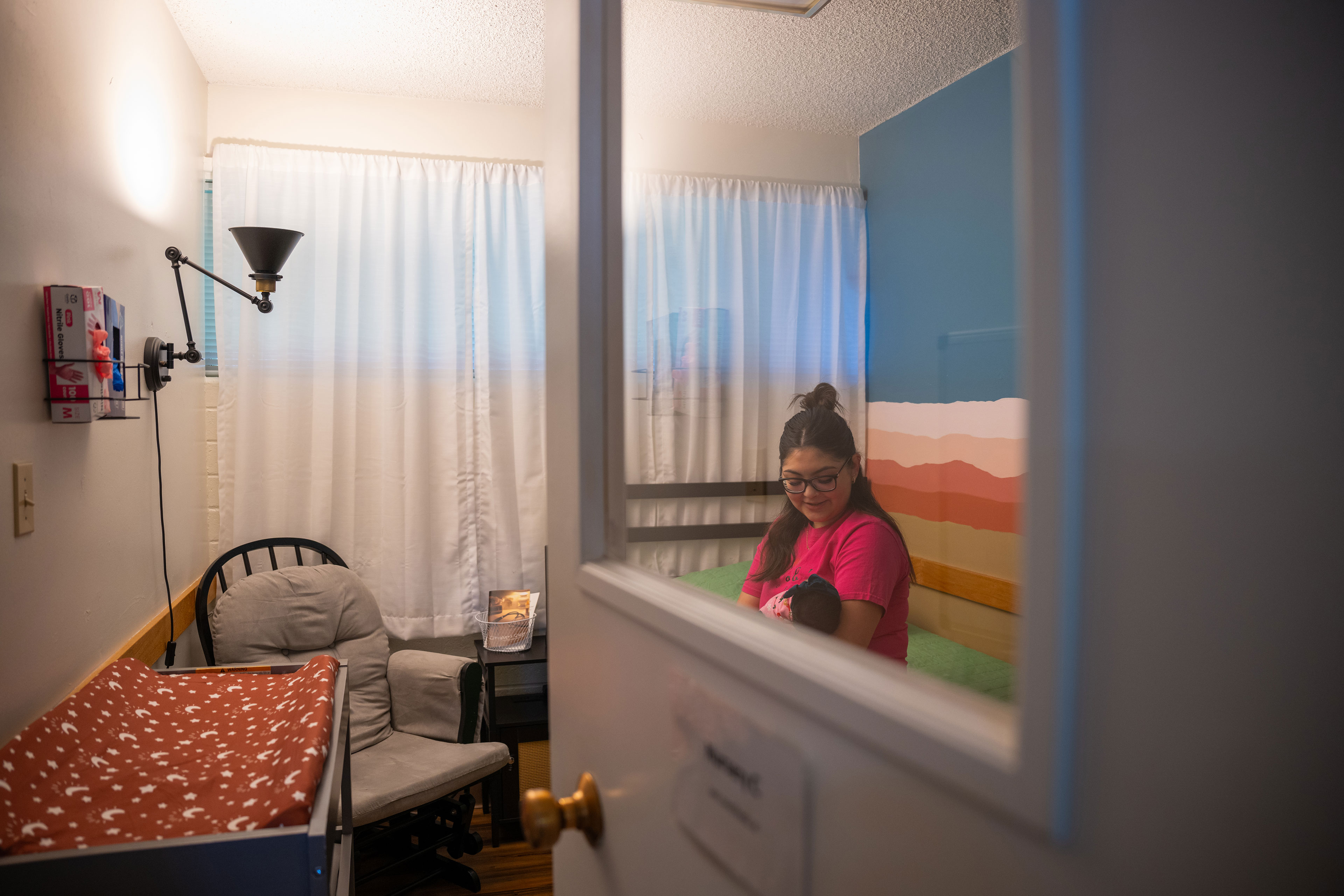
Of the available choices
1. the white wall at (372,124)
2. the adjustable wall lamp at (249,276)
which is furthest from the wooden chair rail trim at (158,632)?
the white wall at (372,124)

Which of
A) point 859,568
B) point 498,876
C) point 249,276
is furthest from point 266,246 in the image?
point 859,568

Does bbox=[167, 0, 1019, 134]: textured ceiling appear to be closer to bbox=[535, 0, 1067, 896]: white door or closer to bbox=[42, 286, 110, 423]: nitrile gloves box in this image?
bbox=[535, 0, 1067, 896]: white door

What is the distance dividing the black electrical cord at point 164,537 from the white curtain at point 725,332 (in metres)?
1.90

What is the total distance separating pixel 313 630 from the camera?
7.72ft

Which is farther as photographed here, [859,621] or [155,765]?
[155,765]

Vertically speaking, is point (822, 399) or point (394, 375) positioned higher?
point (394, 375)

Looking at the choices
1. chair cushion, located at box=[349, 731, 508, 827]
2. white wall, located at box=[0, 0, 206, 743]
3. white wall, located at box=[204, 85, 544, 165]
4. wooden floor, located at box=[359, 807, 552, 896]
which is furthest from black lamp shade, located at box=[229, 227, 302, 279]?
wooden floor, located at box=[359, 807, 552, 896]

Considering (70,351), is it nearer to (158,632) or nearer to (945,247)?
(158,632)

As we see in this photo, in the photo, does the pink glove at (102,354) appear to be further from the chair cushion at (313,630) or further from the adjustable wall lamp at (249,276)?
the chair cushion at (313,630)

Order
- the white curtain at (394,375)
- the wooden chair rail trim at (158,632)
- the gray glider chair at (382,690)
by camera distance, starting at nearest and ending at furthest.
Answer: the wooden chair rail trim at (158,632) → the gray glider chair at (382,690) → the white curtain at (394,375)

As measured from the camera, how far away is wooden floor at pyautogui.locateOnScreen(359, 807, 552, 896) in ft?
6.98

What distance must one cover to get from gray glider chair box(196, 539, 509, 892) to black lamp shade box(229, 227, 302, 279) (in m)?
0.93

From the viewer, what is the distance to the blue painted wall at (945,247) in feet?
1.16

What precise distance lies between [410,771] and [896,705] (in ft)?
6.82
